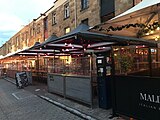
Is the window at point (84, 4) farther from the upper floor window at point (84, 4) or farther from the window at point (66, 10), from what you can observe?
the window at point (66, 10)

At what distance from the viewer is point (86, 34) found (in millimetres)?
9438

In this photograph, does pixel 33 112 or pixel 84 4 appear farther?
pixel 84 4

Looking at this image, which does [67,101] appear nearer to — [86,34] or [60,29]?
[86,34]

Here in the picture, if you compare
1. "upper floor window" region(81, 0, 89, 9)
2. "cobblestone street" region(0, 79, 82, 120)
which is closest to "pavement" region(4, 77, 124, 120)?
"cobblestone street" region(0, 79, 82, 120)

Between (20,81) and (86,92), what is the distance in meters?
8.80

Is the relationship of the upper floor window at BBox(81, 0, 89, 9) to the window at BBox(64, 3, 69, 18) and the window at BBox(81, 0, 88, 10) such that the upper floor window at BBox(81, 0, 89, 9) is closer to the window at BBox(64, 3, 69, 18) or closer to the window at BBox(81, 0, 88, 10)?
the window at BBox(81, 0, 88, 10)

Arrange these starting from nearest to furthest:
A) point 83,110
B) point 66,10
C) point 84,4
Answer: point 83,110
point 84,4
point 66,10

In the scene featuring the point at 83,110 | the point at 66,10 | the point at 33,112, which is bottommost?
the point at 33,112

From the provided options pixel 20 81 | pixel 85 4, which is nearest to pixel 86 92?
pixel 20 81

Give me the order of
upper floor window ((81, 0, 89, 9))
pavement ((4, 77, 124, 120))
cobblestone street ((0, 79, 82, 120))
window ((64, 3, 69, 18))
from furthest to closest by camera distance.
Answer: window ((64, 3, 69, 18))
upper floor window ((81, 0, 89, 9))
cobblestone street ((0, 79, 82, 120))
pavement ((4, 77, 124, 120))

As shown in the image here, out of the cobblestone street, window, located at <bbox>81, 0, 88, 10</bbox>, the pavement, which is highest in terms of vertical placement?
window, located at <bbox>81, 0, 88, 10</bbox>

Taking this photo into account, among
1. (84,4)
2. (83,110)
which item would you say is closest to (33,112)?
(83,110)

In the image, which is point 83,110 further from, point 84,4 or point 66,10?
point 66,10

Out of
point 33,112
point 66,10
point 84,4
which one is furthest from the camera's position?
point 66,10
